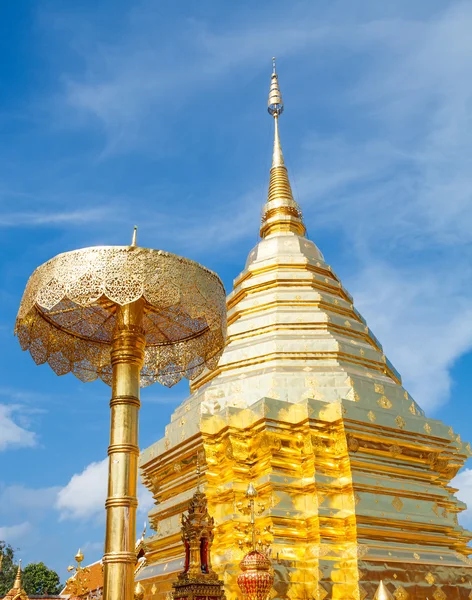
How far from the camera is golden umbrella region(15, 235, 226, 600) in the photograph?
217 inches

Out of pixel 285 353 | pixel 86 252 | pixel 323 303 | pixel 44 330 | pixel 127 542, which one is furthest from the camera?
pixel 323 303

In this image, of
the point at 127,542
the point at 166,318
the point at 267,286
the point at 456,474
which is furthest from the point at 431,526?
the point at 127,542

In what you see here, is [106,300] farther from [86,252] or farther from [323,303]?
[323,303]

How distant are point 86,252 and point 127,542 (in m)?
2.39

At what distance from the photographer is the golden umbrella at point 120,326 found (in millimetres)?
5523

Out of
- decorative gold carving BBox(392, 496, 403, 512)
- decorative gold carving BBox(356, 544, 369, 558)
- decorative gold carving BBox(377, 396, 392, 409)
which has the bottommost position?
decorative gold carving BBox(356, 544, 369, 558)

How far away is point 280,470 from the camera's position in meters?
12.4

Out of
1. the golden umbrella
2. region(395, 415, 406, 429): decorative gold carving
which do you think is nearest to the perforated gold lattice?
the golden umbrella

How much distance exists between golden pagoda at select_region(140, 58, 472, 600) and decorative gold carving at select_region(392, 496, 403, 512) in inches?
1.0

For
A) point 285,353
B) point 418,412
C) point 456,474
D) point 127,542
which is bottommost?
point 127,542

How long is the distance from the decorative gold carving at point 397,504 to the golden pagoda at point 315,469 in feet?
0.08

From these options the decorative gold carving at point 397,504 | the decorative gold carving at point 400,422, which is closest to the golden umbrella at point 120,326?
the decorative gold carving at point 397,504

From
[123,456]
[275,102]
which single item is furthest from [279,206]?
[123,456]

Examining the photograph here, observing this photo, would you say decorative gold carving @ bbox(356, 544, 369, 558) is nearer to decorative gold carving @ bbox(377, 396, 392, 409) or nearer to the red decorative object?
decorative gold carving @ bbox(377, 396, 392, 409)
